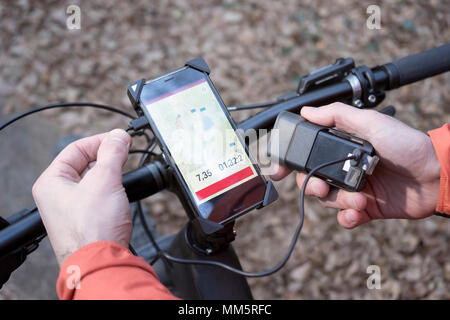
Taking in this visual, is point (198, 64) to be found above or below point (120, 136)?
above

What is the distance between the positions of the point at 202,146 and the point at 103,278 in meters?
0.44

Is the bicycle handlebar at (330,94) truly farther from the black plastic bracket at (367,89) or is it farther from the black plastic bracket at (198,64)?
the black plastic bracket at (198,64)

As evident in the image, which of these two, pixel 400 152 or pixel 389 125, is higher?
pixel 389 125

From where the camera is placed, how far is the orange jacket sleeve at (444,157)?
4.28ft

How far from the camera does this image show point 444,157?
1.31m

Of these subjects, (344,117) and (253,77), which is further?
(253,77)

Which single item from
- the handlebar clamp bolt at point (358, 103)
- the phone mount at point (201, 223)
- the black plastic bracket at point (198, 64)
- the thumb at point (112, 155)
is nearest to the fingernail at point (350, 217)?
the handlebar clamp bolt at point (358, 103)

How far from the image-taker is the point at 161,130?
1.09 m

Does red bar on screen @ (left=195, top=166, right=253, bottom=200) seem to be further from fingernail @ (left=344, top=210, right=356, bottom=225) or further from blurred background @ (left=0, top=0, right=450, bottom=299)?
blurred background @ (left=0, top=0, right=450, bottom=299)

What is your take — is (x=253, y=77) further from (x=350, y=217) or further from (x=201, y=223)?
(x=201, y=223)

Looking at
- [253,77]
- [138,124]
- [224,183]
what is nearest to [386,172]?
[224,183]
